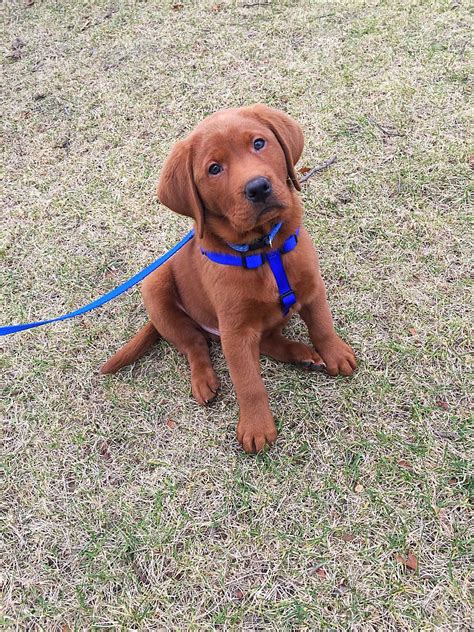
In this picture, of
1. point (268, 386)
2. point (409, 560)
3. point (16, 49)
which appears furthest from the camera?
point (16, 49)

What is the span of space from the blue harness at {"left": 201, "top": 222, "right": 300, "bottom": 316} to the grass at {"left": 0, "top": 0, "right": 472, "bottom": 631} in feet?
2.28

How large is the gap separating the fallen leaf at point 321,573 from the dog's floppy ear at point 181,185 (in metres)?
1.63

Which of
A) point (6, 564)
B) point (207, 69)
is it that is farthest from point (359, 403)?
point (207, 69)

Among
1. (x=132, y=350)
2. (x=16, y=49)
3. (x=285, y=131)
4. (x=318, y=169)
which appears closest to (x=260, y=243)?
(x=285, y=131)

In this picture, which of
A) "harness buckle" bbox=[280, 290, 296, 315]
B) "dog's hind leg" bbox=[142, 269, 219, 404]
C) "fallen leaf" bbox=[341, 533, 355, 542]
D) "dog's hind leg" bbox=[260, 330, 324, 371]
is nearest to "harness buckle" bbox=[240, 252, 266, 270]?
"harness buckle" bbox=[280, 290, 296, 315]

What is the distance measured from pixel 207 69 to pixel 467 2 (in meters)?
2.87

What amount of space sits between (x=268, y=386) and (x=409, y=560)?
1.17m

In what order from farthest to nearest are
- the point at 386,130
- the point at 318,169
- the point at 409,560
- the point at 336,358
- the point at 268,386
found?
1. the point at 386,130
2. the point at 318,169
3. the point at 268,386
4. the point at 336,358
5. the point at 409,560

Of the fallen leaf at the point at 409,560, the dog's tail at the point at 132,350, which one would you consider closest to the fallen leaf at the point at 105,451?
the dog's tail at the point at 132,350

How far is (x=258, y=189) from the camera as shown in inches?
88.8

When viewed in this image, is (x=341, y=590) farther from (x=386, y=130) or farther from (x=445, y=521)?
(x=386, y=130)

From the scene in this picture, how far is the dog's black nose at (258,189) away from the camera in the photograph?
225 cm

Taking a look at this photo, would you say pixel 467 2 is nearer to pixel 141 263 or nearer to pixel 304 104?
pixel 304 104

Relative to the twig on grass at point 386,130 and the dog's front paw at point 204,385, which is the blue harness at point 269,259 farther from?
the twig on grass at point 386,130
